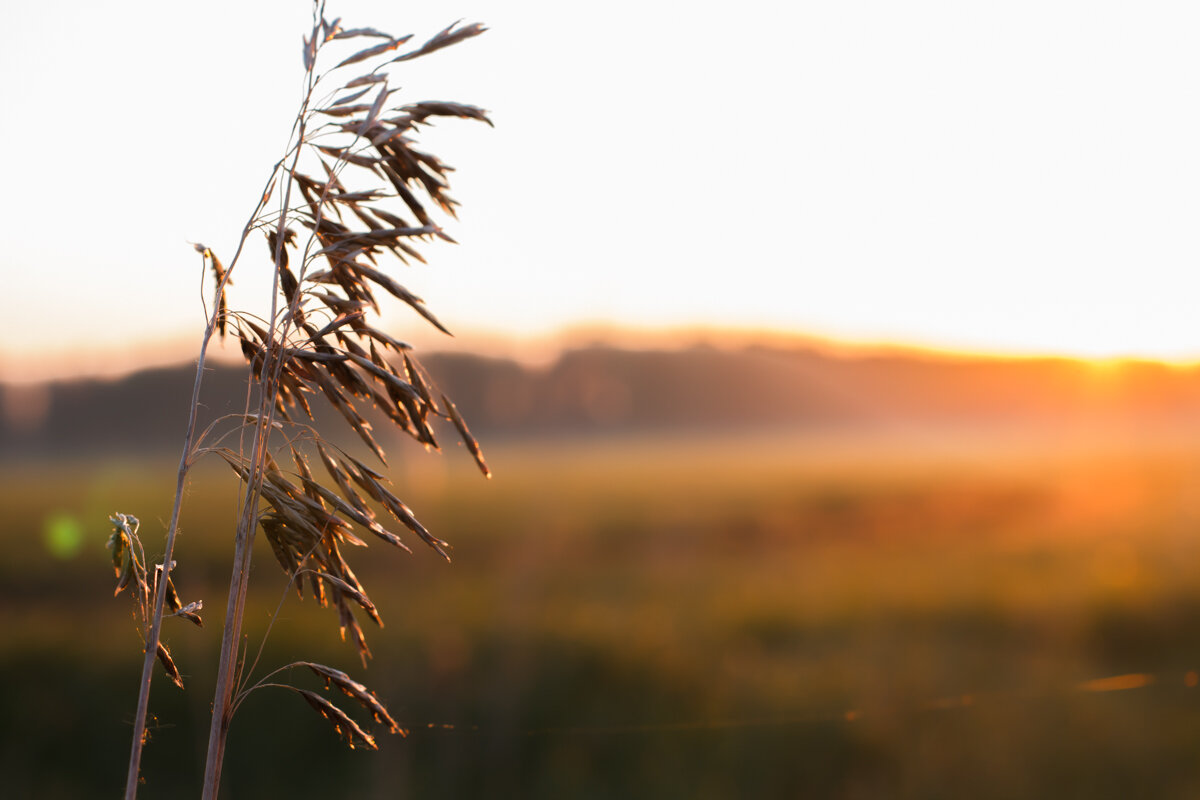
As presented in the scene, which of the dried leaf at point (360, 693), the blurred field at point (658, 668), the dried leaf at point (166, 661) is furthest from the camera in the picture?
the blurred field at point (658, 668)

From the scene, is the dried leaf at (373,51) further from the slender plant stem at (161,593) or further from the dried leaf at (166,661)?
the dried leaf at (166,661)

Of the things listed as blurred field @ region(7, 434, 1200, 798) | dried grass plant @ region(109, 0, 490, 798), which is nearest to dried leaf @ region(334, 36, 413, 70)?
dried grass plant @ region(109, 0, 490, 798)

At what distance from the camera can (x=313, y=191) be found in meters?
1.21

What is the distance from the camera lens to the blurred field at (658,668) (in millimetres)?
4523

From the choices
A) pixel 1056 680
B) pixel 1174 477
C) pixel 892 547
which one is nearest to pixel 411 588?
pixel 1056 680

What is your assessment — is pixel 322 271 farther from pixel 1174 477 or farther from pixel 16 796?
pixel 1174 477

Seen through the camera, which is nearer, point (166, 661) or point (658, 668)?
point (166, 661)

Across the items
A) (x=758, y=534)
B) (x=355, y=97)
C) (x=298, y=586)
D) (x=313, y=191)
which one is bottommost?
(x=758, y=534)

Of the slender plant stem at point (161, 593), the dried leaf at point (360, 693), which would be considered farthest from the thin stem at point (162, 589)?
the dried leaf at point (360, 693)

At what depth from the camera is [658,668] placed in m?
5.80

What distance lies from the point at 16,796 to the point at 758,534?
13.0m

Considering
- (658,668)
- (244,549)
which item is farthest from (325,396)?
(658,668)

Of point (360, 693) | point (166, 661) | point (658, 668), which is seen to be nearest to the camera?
point (360, 693)

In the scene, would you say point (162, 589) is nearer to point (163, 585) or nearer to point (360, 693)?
point (163, 585)
